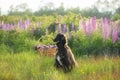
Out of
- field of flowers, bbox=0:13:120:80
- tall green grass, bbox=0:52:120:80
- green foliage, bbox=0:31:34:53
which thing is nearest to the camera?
tall green grass, bbox=0:52:120:80

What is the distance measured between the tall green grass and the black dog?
18cm

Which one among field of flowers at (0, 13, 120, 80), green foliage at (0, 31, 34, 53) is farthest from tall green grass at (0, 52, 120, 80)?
green foliage at (0, 31, 34, 53)

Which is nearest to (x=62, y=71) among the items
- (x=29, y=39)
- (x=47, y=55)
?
(x=47, y=55)

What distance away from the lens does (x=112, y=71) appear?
27.3 feet

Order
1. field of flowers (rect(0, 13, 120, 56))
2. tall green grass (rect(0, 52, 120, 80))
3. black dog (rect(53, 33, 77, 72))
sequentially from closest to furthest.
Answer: tall green grass (rect(0, 52, 120, 80)), black dog (rect(53, 33, 77, 72)), field of flowers (rect(0, 13, 120, 56))

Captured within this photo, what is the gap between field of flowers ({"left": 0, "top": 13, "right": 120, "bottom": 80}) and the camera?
27.0 ft

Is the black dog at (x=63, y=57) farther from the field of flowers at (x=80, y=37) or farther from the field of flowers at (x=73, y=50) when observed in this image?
the field of flowers at (x=80, y=37)

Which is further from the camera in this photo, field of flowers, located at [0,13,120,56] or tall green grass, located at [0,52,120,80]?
field of flowers, located at [0,13,120,56]

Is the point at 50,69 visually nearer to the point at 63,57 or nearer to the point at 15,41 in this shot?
the point at 63,57

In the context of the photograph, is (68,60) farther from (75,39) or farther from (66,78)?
(75,39)

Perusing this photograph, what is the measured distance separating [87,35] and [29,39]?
2.68 meters

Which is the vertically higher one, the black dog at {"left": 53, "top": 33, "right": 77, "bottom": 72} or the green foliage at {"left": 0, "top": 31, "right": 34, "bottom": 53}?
the black dog at {"left": 53, "top": 33, "right": 77, "bottom": 72}

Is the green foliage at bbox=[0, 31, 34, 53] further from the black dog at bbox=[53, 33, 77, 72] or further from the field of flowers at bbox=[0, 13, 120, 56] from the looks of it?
the black dog at bbox=[53, 33, 77, 72]

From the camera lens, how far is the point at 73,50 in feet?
38.4
